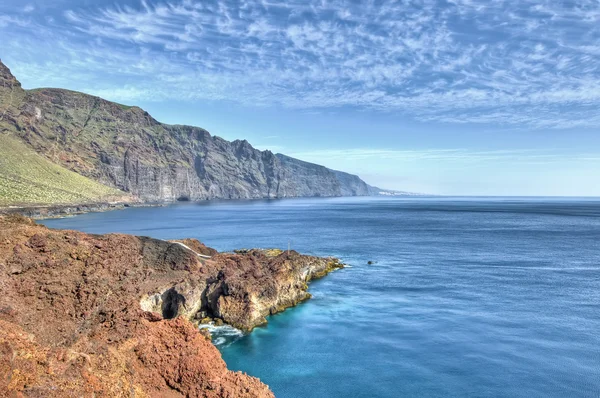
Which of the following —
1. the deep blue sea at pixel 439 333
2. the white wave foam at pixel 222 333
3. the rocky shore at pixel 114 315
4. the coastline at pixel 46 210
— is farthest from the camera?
the coastline at pixel 46 210

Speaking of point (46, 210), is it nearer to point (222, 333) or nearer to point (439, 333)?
point (222, 333)

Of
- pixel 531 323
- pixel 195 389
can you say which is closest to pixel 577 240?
pixel 531 323

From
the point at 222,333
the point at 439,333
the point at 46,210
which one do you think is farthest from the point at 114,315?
the point at 46,210

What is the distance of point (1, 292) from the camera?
23312 millimetres

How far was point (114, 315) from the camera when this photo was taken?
874 inches

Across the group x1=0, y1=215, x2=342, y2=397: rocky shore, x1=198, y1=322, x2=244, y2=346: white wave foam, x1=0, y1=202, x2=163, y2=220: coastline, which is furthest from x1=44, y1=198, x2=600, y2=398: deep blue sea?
x1=0, y1=202, x2=163, y2=220: coastline

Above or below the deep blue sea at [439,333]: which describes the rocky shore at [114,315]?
above

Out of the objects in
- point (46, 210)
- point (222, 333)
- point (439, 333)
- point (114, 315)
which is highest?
point (114, 315)

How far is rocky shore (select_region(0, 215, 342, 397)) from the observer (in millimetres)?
14398

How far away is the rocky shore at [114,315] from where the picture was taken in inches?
567

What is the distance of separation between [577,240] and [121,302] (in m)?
124

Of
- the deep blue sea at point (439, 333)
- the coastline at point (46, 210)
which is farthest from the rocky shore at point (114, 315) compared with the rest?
the coastline at point (46, 210)

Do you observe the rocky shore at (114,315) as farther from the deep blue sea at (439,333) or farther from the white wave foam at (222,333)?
the deep blue sea at (439,333)

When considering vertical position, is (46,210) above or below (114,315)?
below
